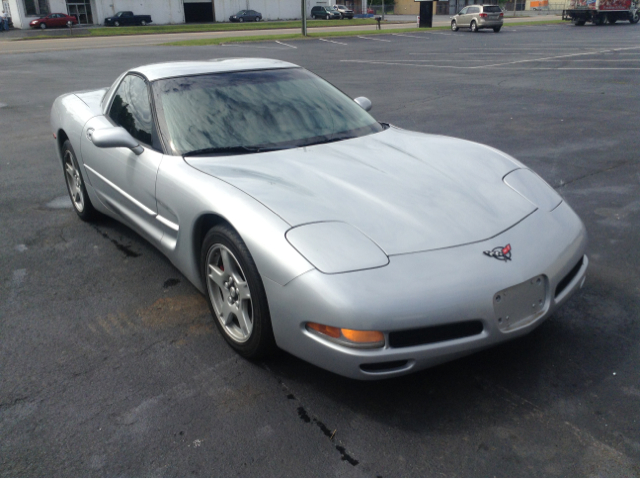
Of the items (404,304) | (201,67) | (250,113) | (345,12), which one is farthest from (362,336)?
(345,12)

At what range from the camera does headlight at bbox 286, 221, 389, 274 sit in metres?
2.38

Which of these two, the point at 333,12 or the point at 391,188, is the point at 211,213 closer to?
the point at 391,188

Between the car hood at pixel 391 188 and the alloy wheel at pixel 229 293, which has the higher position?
the car hood at pixel 391 188

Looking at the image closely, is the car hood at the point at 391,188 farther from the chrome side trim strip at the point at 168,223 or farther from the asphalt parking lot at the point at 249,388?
the asphalt parking lot at the point at 249,388

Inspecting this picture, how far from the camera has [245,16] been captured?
58.3 metres

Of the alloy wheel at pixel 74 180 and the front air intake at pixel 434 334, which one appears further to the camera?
the alloy wheel at pixel 74 180

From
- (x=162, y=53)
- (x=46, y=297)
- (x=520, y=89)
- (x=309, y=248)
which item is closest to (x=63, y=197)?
(x=46, y=297)

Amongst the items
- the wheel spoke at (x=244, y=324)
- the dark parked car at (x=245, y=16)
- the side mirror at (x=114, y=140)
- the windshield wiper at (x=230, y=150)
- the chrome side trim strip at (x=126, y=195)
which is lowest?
the wheel spoke at (x=244, y=324)

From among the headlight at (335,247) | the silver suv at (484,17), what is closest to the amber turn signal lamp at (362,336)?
the headlight at (335,247)

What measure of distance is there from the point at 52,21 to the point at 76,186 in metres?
52.7

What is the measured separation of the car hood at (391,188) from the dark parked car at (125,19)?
55.5 meters

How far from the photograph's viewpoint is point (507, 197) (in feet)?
9.84

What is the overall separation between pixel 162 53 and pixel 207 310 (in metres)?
22.4

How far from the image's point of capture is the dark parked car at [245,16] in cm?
5831
